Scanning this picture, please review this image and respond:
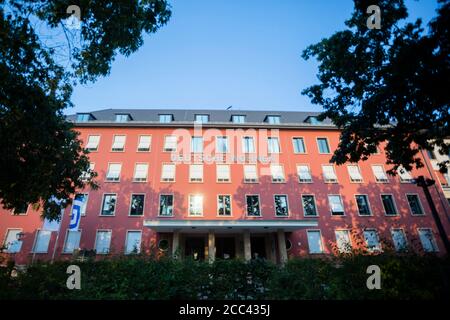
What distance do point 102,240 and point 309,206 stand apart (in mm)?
21002

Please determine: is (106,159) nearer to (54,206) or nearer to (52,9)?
(54,206)

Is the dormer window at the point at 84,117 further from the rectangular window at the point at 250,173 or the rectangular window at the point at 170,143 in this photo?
the rectangular window at the point at 250,173

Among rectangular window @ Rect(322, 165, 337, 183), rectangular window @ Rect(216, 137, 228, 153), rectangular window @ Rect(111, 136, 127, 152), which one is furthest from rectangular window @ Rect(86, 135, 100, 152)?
rectangular window @ Rect(322, 165, 337, 183)

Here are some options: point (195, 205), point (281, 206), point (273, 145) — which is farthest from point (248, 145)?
point (195, 205)

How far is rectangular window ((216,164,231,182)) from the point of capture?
84.6 ft

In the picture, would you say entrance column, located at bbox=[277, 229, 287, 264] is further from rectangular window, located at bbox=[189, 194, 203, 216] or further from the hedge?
the hedge

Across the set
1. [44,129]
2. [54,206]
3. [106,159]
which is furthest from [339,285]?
[106,159]

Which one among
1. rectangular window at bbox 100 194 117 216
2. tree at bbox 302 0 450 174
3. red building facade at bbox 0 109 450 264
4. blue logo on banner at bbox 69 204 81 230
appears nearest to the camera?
tree at bbox 302 0 450 174

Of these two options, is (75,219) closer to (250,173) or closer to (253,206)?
(253,206)

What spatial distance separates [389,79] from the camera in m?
9.24

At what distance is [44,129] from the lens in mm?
Answer: 9672

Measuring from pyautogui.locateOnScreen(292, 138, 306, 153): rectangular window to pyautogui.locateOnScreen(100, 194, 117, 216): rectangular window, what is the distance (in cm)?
2075
